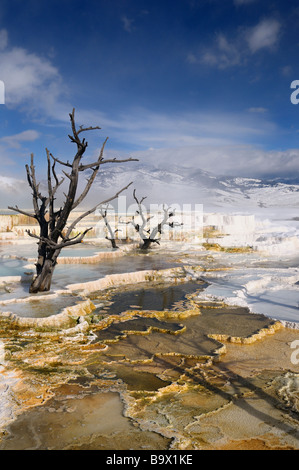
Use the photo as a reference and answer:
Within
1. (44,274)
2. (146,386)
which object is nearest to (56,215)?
(44,274)

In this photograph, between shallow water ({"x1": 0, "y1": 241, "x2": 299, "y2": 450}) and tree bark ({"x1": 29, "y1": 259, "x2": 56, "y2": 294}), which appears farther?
tree bark ({"x1": 29, "y1": 259, "x2": 56, "y2": 294})

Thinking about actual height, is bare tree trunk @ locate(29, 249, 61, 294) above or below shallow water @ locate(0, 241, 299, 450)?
above

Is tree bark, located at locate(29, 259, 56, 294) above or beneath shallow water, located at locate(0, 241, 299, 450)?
above

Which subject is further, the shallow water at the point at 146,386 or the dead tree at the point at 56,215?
the dead tree at the point at 56,215

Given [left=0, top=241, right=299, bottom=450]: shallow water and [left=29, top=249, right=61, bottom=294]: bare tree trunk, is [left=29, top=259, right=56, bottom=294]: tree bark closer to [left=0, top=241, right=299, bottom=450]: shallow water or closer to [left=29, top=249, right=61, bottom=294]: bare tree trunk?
[left=29, top=249, right=61, bottom=294]: bare tree trunk

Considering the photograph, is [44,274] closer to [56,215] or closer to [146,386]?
[56,215]

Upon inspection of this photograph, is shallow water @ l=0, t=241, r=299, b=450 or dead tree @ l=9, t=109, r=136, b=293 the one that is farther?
dead tree @ l=9, t=109, r=136, b=293

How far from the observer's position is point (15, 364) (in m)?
4.05

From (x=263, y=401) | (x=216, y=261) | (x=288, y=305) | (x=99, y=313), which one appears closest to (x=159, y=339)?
(x=99, y=313)

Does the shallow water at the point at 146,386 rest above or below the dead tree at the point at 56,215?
below

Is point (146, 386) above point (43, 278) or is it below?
below

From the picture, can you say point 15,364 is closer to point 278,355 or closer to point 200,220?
point 278,355

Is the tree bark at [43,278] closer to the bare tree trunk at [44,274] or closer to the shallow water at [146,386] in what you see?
the bare tree trunk at [44,274]

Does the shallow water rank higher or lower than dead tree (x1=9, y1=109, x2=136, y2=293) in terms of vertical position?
lower
